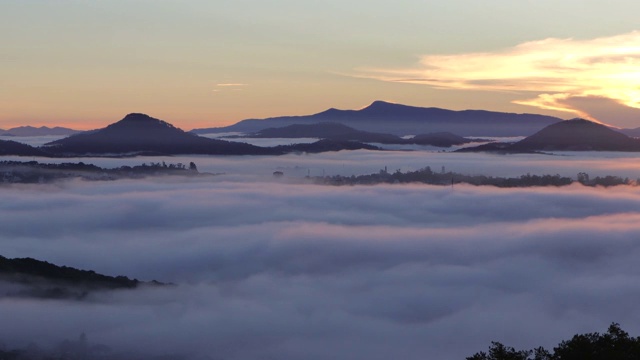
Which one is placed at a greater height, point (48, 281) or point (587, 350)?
point (587, 350)

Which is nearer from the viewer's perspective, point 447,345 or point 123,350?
point 123,350

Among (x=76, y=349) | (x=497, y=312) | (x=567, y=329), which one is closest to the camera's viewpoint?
(x=76, y=349)

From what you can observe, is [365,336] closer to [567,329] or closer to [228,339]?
[228,339]

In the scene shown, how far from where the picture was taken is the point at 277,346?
530 ft

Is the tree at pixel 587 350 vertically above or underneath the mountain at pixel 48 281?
above

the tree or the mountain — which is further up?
the tree

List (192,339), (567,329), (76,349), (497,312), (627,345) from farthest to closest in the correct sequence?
(497,312), (567,329), (192,339), (76,349), (627,345)

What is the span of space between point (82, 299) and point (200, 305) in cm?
3683

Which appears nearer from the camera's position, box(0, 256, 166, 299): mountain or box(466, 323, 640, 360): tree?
box(466, 323, 640, 360): tree

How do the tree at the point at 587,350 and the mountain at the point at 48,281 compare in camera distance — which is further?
the mountain at the point at 48,281

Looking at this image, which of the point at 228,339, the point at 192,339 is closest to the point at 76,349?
the point at 192,339

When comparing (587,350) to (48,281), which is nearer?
(587,350)

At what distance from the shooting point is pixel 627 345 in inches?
2079

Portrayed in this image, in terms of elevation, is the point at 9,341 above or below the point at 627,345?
below
